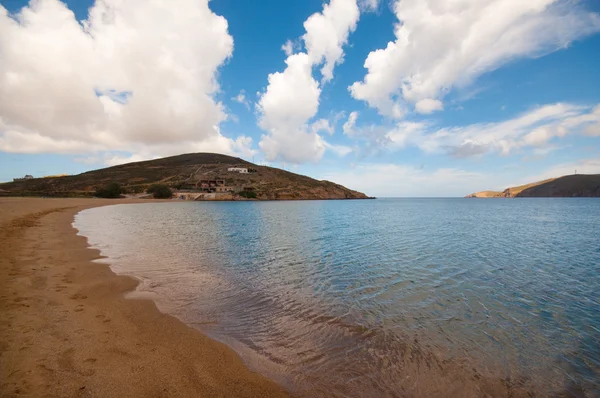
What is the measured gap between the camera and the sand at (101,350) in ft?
15.8

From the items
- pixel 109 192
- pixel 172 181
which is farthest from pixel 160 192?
pixel 172 181

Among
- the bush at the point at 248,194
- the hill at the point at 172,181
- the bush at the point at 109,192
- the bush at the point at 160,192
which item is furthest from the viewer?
the bush at the point at 248,194

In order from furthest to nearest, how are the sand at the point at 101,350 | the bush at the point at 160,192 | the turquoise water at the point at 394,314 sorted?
the bush at the point at 160,192
the turquoise water at the point at 394,314
the sand at the point at 101,350

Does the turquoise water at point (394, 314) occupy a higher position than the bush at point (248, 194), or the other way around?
the bush at point (248, 194)

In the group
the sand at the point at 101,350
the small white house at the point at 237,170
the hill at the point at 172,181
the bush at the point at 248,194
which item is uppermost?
the small white house at the point at 237,170

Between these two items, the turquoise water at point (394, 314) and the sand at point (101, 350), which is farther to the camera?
the turquoise water at point (394, 314)

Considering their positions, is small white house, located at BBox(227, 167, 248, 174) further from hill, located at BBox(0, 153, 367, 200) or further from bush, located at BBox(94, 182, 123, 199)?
bush, located at BBox(94, 182, 123, 199)

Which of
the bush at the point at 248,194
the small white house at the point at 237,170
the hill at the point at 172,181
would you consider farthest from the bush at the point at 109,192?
the small white house at the point at 237,170

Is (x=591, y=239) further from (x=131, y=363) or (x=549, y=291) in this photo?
(x=131, y=363)

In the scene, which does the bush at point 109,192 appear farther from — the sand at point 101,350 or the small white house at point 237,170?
the sand at point 101,350

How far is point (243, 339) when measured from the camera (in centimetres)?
727

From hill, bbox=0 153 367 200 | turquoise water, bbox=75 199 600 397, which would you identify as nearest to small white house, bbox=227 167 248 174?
hill, bbox=0 153 367 200

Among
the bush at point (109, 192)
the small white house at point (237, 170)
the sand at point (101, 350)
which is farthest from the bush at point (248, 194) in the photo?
the sand at point (101, 350)

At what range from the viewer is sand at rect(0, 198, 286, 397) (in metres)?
4.81
